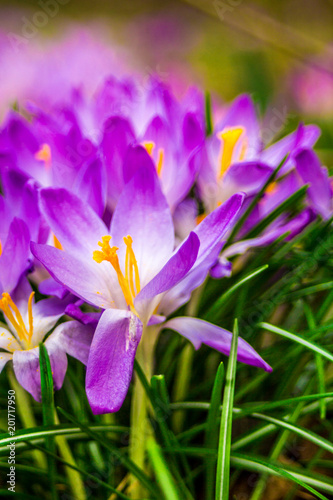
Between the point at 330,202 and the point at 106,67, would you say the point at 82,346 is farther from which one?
the point at 106,67

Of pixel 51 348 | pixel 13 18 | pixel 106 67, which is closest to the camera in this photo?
pixel 51 348

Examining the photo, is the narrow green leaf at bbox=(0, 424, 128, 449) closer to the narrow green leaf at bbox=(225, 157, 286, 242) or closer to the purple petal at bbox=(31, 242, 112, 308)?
the purple petal at bbox=(31, 242, 112, 308)

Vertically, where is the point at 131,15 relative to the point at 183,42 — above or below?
above

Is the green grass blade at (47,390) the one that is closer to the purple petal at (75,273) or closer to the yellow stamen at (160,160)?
the purple petal at (75,273)

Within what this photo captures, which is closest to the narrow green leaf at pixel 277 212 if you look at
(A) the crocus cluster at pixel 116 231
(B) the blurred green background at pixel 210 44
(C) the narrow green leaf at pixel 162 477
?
(A) the crocus cluster at pixel 116 231

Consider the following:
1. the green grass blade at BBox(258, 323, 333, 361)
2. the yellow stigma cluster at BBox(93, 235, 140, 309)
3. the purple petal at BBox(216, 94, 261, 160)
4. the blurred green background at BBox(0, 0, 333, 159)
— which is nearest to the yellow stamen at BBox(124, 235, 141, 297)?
the yellow stigma cluster at BBox(93, 235, 140, 309)

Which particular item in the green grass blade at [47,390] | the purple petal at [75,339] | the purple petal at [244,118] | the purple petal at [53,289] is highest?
the purple petal at [244,118]

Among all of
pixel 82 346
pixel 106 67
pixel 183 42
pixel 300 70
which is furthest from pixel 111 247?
pixel 183 42
